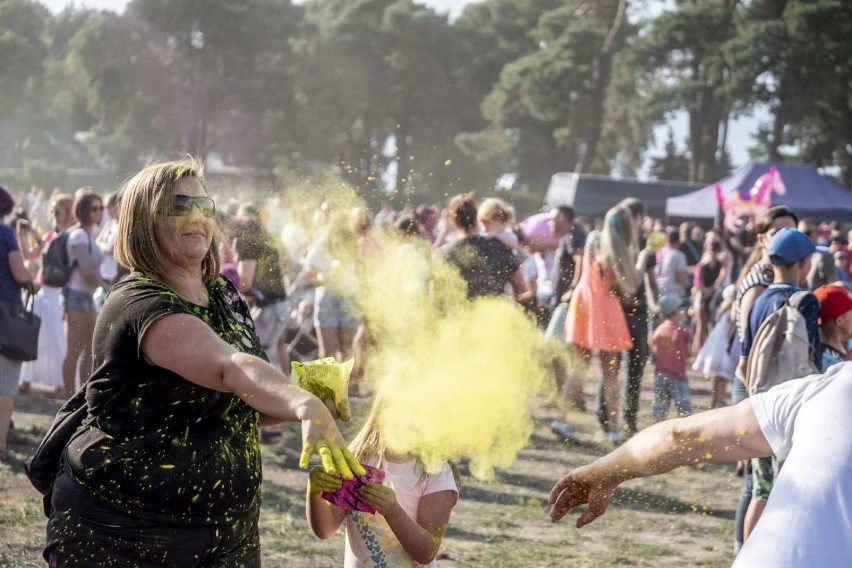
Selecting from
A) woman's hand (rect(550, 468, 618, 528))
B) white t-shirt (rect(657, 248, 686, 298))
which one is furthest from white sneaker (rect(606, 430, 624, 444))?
woman's hand (rect(550, 468, 618, 528))

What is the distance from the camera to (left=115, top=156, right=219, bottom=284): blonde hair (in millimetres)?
2613

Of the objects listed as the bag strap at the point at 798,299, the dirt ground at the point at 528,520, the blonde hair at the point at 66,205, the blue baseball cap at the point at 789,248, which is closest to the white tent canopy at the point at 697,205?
the dirt ground at the point at 528,520

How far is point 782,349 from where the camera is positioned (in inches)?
193

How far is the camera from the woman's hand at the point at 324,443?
6.91 ft

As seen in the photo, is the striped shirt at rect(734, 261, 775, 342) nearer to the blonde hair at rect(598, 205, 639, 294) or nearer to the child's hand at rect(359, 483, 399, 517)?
the blonde hair at rect(598, 205, 639, 294)

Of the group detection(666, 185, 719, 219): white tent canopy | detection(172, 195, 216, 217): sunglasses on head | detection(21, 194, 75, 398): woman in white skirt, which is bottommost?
detection(21, 194, 75, 398): woman in white skirt

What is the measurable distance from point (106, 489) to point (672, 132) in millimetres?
54626

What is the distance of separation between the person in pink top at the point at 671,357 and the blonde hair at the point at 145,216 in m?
6.78

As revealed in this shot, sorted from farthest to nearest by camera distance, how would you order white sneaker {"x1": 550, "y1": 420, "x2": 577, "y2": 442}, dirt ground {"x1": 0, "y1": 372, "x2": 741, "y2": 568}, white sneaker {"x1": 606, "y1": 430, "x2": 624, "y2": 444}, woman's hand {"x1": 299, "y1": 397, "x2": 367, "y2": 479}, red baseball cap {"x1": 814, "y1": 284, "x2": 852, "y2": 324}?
white sneaker {"x1": 550, "y1": 420, "x2": 577, "y2": 442} → white sneaker {"x1": 606, "y1": 430, "x2": 624, "y2": 444} → dirt ground {"x1": 0, "y1": 372, "x2": 741, "y2": 568} → red baseball cap {"x1": 814, "y1": 284, "x2": 852, "y2": 324} → woman's hand {"x1": 299, "y1": 397, "x2": 367, "y2": 479}

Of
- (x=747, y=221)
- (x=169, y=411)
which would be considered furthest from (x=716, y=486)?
(x=747, y=221)

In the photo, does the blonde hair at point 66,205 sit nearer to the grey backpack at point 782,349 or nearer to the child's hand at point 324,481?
the grey backpack at point 782,349

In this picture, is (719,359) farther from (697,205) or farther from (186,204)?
(697,205)

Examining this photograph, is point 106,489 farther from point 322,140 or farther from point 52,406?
point 322,140

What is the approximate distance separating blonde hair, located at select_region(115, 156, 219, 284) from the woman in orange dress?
18.3ft
